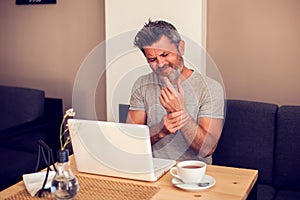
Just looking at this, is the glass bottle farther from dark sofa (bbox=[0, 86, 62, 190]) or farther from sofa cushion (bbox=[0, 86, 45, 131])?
sofa cushion (bbox=[0, 86, 45, 131])

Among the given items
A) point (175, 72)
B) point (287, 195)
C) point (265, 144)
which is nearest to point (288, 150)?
point (265, 144)

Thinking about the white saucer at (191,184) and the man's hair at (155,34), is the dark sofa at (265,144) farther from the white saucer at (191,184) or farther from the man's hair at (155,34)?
the white saucer at (191,184)

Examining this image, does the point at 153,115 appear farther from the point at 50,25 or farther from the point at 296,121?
the point at 50,25

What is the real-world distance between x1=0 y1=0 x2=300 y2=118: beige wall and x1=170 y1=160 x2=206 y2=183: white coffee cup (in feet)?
4.13

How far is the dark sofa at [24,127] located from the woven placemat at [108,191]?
123cm

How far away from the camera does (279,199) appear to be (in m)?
2.41

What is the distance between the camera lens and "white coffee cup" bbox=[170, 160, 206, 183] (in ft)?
5.57

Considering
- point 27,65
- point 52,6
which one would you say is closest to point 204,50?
point 52,6

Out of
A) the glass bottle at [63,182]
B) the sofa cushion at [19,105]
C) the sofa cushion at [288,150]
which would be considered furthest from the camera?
the sofa cushion at [19,105]

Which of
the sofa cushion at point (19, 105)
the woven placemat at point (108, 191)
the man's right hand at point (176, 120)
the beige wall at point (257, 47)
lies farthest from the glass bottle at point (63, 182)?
the sofa cushion at point (19, 105)

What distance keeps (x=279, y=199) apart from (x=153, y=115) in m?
0.75

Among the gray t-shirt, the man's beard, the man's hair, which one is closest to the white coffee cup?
the gray t-shirt

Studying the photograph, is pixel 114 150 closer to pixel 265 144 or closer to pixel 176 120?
pixel 176 120

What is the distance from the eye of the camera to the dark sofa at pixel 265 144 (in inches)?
100
